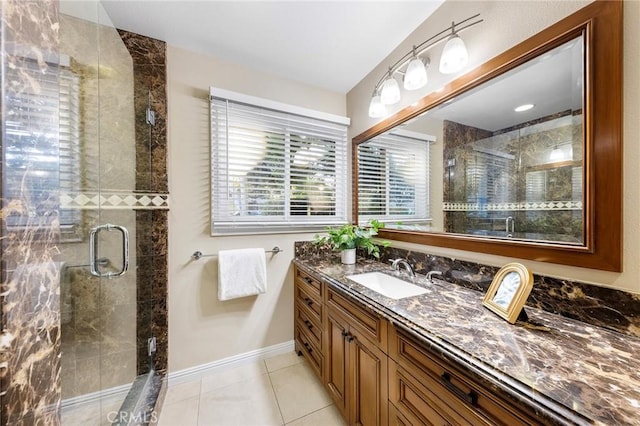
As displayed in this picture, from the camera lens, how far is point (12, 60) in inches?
18.0

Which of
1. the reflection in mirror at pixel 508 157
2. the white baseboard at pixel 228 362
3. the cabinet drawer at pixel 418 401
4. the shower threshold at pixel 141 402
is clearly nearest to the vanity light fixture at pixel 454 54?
the reflection in mirror at pixel 508 157

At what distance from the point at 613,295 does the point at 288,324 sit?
6.33 feet

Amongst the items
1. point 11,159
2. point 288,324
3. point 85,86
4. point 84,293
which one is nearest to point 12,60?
point 11,159

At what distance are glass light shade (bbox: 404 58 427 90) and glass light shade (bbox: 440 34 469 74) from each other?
6.4 inches

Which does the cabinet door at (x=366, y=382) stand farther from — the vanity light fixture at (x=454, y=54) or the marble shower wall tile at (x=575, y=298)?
the vanity light fixture at (x=454, y=54)

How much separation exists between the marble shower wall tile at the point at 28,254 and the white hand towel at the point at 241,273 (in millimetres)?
1136

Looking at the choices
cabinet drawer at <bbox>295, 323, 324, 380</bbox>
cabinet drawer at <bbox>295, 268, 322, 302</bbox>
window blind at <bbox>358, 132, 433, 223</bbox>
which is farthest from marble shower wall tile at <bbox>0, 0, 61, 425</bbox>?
window blind at <bbox>358, 132, 433, 223</bbox>

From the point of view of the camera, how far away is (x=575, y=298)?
0.86 m

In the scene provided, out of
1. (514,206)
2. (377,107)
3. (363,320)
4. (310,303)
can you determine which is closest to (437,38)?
(377,107)

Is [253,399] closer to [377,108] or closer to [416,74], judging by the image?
[377,108]

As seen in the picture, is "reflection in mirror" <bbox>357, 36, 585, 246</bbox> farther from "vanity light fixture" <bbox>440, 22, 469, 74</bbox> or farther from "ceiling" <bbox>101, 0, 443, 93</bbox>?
"ceiling" <bbox>101, 0, 443, 93</bbox>

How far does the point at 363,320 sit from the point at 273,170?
136cm

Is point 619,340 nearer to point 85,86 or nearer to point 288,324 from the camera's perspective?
point 288,324

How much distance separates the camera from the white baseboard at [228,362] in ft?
5.52
